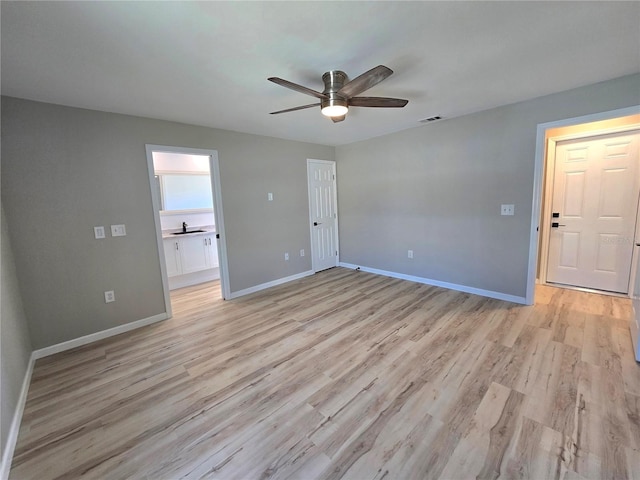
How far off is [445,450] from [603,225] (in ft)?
12.0

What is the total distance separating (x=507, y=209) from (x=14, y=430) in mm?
4723

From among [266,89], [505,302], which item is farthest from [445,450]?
[266,89]

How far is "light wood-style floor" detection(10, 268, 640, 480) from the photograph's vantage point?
1391mm

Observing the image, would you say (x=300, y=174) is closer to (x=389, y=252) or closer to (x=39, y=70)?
(x=389, y=252)

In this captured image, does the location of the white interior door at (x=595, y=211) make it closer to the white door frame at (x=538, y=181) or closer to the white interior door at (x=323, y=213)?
the white door frame at (x=538, y=181)

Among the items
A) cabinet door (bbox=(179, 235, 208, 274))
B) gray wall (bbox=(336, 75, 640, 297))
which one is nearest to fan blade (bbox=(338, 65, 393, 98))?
gray wall (bbox=(336, 75, 640, 297))

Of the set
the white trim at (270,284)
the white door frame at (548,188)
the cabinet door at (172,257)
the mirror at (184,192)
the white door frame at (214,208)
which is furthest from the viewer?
the mirror at (184,192)

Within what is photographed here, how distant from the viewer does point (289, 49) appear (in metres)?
1.76

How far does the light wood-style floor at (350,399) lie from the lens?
1.39 metres

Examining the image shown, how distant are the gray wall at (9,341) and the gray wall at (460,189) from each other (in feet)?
14.1

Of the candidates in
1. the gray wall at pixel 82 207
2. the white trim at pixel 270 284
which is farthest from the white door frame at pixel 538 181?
the gray wall at pixel 82 207

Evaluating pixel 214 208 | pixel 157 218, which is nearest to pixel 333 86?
pixel 214 208

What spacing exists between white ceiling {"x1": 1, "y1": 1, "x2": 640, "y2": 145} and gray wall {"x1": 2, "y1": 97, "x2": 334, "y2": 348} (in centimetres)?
27

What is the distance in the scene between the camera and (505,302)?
3.27m
